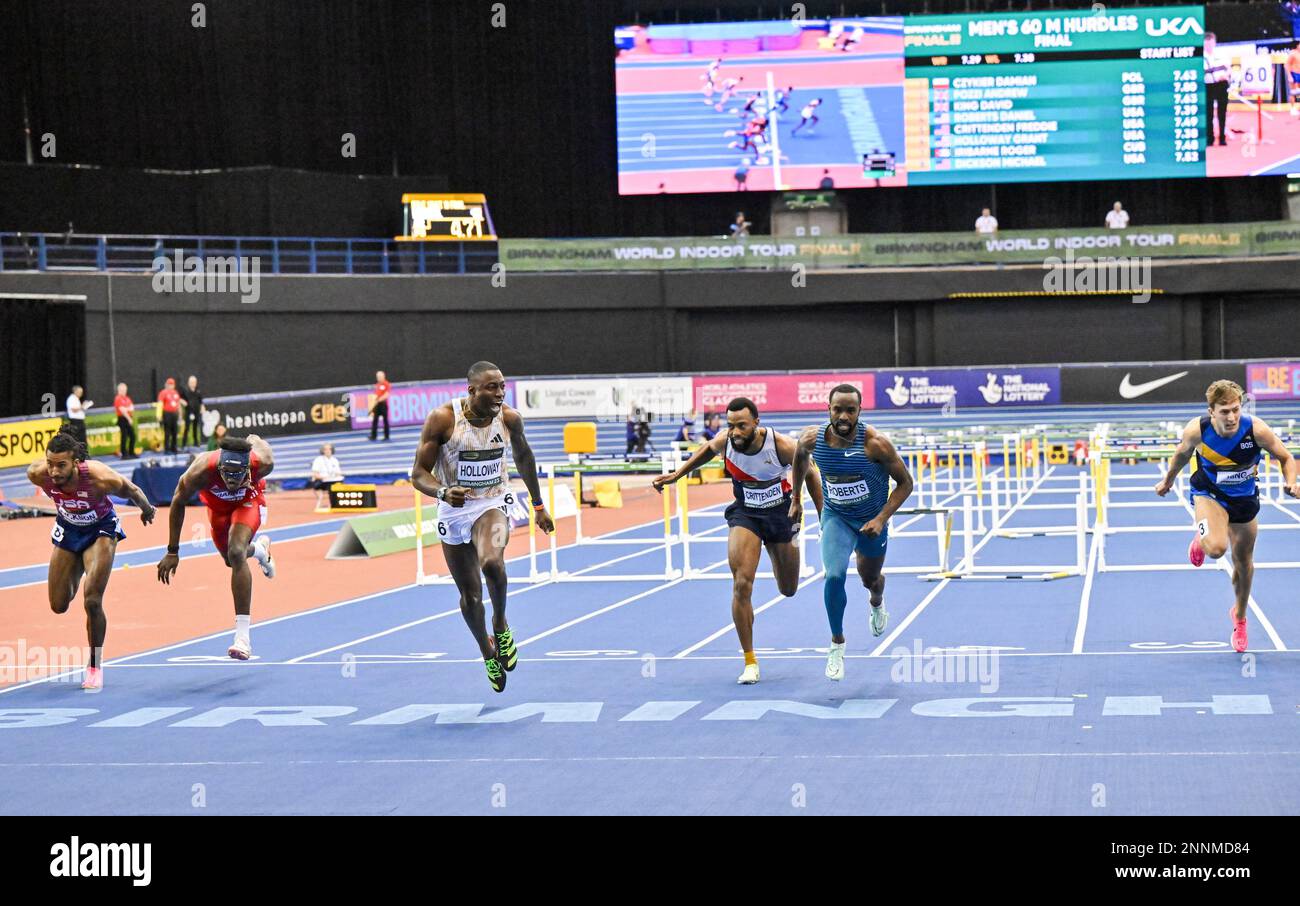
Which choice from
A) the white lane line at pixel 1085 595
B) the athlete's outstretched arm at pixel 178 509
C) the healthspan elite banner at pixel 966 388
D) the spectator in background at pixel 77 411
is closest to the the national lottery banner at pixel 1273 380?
the healthspan elite banner at pixel 966 388

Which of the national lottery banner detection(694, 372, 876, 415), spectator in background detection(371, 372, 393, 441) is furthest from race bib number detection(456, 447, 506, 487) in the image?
the national lottery banner detection(694, 372, 876, 415)

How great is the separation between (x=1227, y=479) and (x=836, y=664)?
3.11 meters

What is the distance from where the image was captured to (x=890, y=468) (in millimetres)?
11281

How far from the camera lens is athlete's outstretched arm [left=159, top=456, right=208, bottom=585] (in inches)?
479

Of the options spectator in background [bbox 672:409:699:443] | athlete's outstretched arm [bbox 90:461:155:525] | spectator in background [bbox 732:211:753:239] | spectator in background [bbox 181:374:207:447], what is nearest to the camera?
athlete's outstretched arm [bbox 90:461:155:525]

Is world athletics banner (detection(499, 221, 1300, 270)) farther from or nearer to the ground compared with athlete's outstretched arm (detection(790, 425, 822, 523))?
farther from the ground

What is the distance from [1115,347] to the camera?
46656mm

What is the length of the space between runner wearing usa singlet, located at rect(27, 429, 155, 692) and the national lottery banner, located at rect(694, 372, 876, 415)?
105 feet

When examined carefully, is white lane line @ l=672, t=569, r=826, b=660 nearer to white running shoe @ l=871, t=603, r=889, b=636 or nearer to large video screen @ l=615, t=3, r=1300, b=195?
white running shoe @ l=871, t=603, r=889, b=636

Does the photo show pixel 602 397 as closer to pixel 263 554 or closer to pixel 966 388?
pixel 966 388

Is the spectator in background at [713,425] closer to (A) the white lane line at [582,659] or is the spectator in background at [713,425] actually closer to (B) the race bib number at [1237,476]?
(A) the white lane line at [582,659]

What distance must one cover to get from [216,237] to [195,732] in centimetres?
3413

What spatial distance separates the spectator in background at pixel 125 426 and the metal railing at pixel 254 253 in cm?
473

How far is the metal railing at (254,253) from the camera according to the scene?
39.1 m
